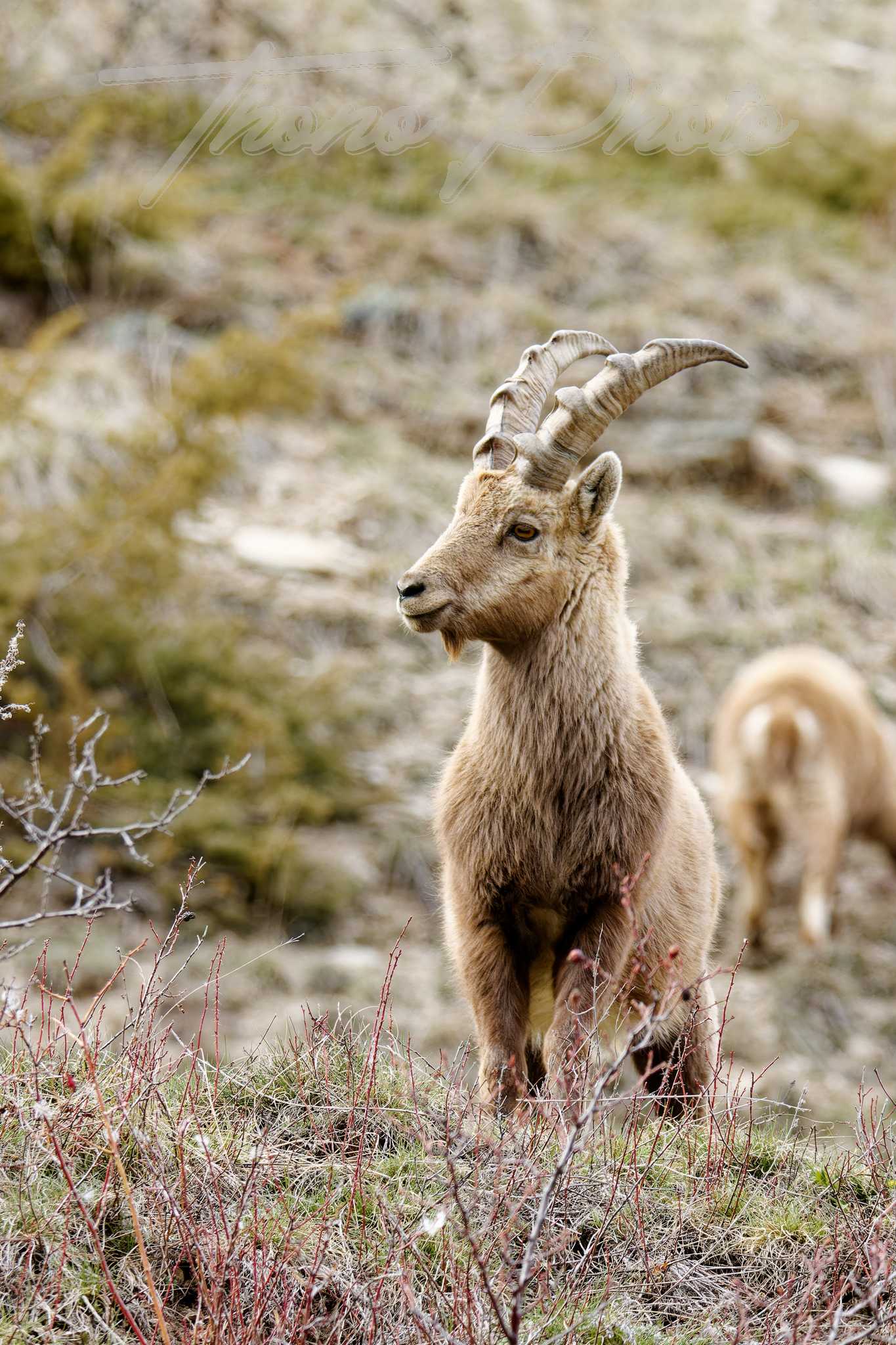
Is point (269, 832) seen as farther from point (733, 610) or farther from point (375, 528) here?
point (733, 610)

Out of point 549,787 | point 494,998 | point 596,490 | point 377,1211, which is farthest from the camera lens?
point 596,490

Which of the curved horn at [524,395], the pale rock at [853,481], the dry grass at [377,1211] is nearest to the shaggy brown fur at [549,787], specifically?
the curved horn at [524,395]

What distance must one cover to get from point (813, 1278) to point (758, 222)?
15744 mm

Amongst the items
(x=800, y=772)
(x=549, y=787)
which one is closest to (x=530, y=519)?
(x=549, y=787)

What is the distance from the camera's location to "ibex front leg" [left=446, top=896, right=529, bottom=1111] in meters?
3.88

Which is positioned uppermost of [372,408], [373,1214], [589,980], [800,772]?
[372,408]

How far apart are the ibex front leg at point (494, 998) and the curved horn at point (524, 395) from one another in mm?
1541

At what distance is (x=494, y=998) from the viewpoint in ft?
12.9

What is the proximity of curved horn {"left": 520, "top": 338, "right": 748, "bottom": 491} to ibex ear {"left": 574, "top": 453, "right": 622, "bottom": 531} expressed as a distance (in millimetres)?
69

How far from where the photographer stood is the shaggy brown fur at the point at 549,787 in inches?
155

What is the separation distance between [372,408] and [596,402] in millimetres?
9301

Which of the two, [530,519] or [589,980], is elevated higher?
[530,519]

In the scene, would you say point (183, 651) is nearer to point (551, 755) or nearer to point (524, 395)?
point (524, 395)

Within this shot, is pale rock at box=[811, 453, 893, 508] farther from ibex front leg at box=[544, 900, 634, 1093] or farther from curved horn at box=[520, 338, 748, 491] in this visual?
ibex front leg at box=[544, 900, 634, 1093]
